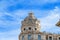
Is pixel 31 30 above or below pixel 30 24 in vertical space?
below

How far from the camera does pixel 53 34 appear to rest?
378ft

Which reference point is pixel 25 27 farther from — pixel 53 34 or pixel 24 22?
pixel 53 34

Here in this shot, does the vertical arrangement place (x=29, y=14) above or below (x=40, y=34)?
above

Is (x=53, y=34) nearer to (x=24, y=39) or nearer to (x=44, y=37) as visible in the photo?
(x=44, y=37)

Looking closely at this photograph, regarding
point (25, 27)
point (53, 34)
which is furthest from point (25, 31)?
point (53, 34)

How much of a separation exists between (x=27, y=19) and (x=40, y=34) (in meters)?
8.16

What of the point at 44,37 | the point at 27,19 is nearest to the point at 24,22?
the point at 27,19

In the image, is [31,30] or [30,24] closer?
[30,24]

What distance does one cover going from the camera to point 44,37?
115m

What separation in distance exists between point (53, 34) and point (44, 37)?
13.2 feet

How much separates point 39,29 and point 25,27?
20.1 feet

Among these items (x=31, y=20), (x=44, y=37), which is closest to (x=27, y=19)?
(x=31, y=20)

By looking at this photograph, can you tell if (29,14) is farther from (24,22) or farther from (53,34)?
(53,34)

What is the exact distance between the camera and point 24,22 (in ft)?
375
